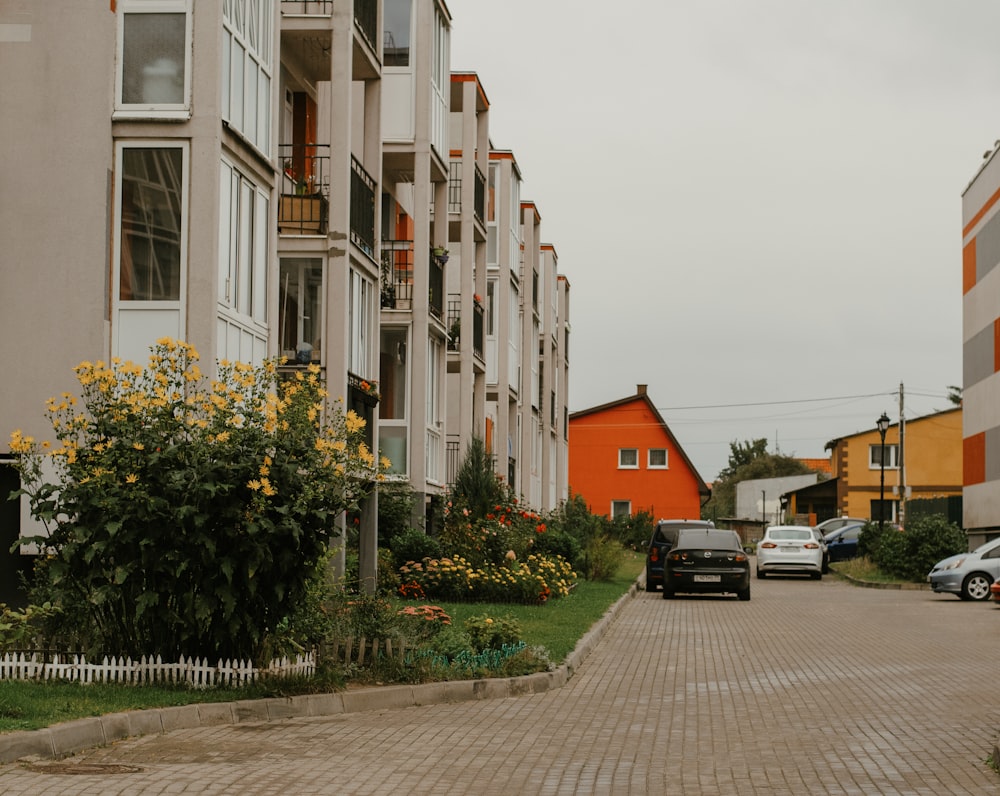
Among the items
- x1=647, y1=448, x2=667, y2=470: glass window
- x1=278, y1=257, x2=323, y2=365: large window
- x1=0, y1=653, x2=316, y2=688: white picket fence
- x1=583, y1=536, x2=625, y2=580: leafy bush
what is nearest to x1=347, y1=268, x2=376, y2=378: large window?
x1=278, y1=257, x2=323, y2=365: large window

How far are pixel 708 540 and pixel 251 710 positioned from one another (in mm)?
20891

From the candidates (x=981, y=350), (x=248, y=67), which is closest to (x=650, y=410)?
(x=981, y=350)

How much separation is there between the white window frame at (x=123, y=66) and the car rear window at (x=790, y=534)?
1191 inches

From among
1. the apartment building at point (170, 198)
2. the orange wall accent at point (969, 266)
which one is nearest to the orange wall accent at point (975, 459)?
the orange wall accent at point (969, 266)

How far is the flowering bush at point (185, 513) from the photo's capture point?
12.0 m

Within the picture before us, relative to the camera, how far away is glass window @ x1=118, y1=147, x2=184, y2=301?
1694 centimetres

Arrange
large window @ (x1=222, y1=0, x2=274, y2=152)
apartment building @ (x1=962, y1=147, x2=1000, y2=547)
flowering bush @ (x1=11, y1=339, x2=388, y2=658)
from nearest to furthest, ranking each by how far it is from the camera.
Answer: flowering bush @ (x1=11, y1=339, x2=388, y2=658), large window @ (x1=222, y1=0, x2=274, y2=152), apartment building @ (x1=962, y1=147, x2=1000, y2=547)

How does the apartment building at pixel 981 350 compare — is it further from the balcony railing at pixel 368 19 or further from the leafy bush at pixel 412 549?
the balcony railing at pixel 368 19

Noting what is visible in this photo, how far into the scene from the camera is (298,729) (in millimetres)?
11102

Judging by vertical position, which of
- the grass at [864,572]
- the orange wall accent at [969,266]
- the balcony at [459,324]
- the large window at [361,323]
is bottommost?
the grass at [864,572]

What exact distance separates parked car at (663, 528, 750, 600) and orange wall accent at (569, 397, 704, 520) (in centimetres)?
4408

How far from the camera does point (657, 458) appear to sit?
7650 centimetres

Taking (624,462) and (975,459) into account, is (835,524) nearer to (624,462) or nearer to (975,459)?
(975,459)

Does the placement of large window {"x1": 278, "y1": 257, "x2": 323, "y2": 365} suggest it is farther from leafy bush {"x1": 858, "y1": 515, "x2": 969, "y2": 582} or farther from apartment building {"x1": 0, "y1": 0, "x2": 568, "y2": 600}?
leafy bush {"x1": 858, "y1": 515, "x2": 969, "y2": 582}
